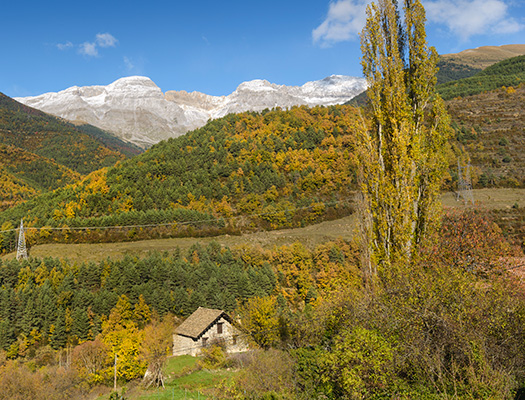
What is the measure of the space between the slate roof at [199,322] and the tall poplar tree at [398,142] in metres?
37.4

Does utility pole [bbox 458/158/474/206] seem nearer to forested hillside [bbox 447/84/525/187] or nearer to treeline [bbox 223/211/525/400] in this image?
forested hillside [bbox 447/84/525/187]

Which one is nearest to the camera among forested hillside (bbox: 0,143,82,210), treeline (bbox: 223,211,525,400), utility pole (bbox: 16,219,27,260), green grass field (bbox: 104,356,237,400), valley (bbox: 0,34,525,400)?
treeline (bbox: 223,211,525,400)

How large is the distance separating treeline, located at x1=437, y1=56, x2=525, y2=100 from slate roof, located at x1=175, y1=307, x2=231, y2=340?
129254 millimetres

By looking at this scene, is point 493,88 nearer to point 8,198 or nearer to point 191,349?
point 191,349

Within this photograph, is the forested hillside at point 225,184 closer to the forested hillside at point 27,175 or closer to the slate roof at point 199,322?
the slate roof at point 199,322

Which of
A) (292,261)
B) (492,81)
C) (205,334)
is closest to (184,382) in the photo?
(205,334)

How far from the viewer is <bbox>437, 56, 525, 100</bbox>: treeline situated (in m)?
140

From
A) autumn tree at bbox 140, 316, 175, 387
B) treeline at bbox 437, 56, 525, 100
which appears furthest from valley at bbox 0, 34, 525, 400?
treeline at bbox 437, 56, 525, 100

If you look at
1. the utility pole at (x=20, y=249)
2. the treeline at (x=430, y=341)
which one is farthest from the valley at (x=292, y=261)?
the utility pole at (x=20, y=249)

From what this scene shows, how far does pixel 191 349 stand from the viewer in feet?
Answer: 151

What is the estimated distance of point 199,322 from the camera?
4875cm

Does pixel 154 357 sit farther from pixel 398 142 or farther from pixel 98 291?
pixel 398 142

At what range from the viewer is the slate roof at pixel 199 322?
46.7 m

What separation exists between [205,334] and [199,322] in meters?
2.13
